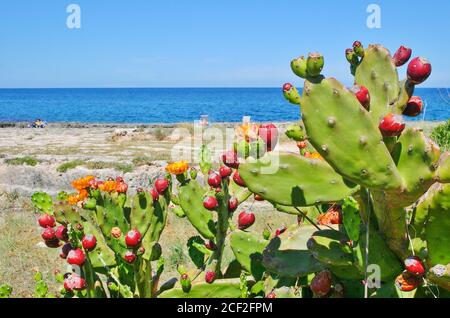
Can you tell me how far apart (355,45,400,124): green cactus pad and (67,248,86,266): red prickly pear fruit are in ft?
4.20

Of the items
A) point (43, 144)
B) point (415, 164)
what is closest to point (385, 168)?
point (415, 164)

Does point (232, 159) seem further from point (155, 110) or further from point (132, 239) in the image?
point (155, 110)

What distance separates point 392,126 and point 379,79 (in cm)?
41

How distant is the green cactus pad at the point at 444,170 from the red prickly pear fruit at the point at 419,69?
0.28 m

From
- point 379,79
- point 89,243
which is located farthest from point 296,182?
point 89,243

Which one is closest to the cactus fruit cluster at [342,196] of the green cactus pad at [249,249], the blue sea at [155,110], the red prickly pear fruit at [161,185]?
the green cactus pad at [249,249]

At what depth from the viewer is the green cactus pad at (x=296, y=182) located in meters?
2.05

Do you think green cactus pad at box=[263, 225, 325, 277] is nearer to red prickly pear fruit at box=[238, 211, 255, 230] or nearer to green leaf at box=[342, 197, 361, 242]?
green leaf at box=[342, 197, 361, 242]

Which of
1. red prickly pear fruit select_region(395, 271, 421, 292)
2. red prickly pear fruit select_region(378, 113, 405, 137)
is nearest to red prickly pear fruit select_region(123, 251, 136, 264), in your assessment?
red prickly pear fruit select_region(395, 271, 421, 292)

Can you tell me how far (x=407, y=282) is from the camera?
206cm

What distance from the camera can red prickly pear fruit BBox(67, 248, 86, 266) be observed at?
2186 mm

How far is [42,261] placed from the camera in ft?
21.2
